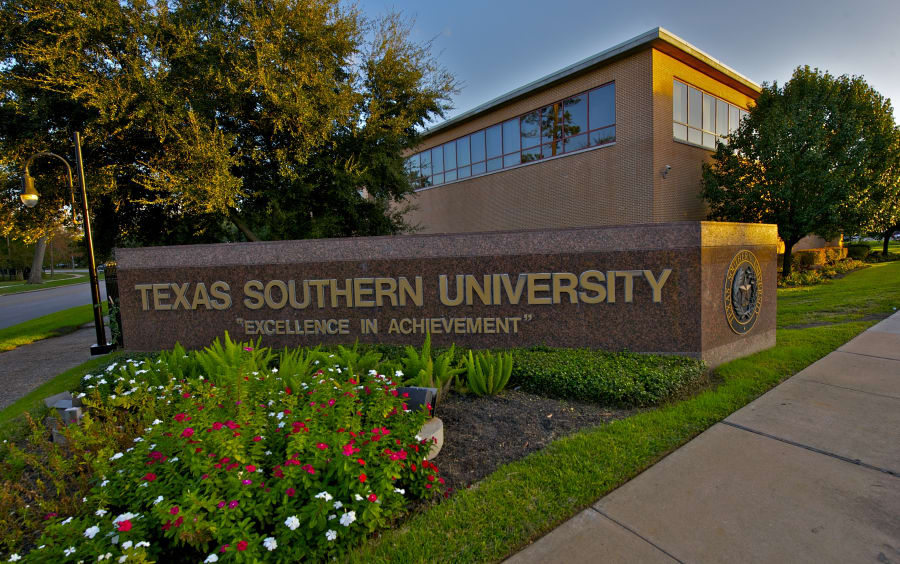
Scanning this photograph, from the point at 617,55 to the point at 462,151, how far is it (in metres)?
9.37

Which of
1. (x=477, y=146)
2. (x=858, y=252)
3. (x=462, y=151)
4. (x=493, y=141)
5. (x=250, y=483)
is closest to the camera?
(x=250, y=483)

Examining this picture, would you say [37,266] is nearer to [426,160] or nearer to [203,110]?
[426,160]

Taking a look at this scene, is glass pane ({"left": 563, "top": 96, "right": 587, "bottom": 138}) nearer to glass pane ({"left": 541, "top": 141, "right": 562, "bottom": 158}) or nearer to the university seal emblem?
glass pane ({"left": 541, "top": 141, "right": 562, "bottom": 158})

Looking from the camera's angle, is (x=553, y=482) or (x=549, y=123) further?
(x=549, y=123)

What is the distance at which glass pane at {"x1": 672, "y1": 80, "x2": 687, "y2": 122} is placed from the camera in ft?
54.0

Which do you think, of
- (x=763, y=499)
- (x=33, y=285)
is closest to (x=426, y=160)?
(x=763, y=499)

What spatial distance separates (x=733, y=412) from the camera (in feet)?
15.1

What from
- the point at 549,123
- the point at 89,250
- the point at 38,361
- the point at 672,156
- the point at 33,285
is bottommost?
the point at 33,285

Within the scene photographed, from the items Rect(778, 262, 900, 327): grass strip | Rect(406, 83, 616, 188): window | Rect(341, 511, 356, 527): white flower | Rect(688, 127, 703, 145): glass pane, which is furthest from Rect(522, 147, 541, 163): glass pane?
Rect(341, 511, 356, 527): white flower

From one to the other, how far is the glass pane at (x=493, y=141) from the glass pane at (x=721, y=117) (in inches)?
354

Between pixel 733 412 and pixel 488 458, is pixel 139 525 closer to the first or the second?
pixel 488 458

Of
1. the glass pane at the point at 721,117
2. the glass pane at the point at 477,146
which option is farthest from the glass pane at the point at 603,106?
the glass pane at the point at 477,146

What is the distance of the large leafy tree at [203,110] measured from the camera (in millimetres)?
10617

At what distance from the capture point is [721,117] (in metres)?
18.9
